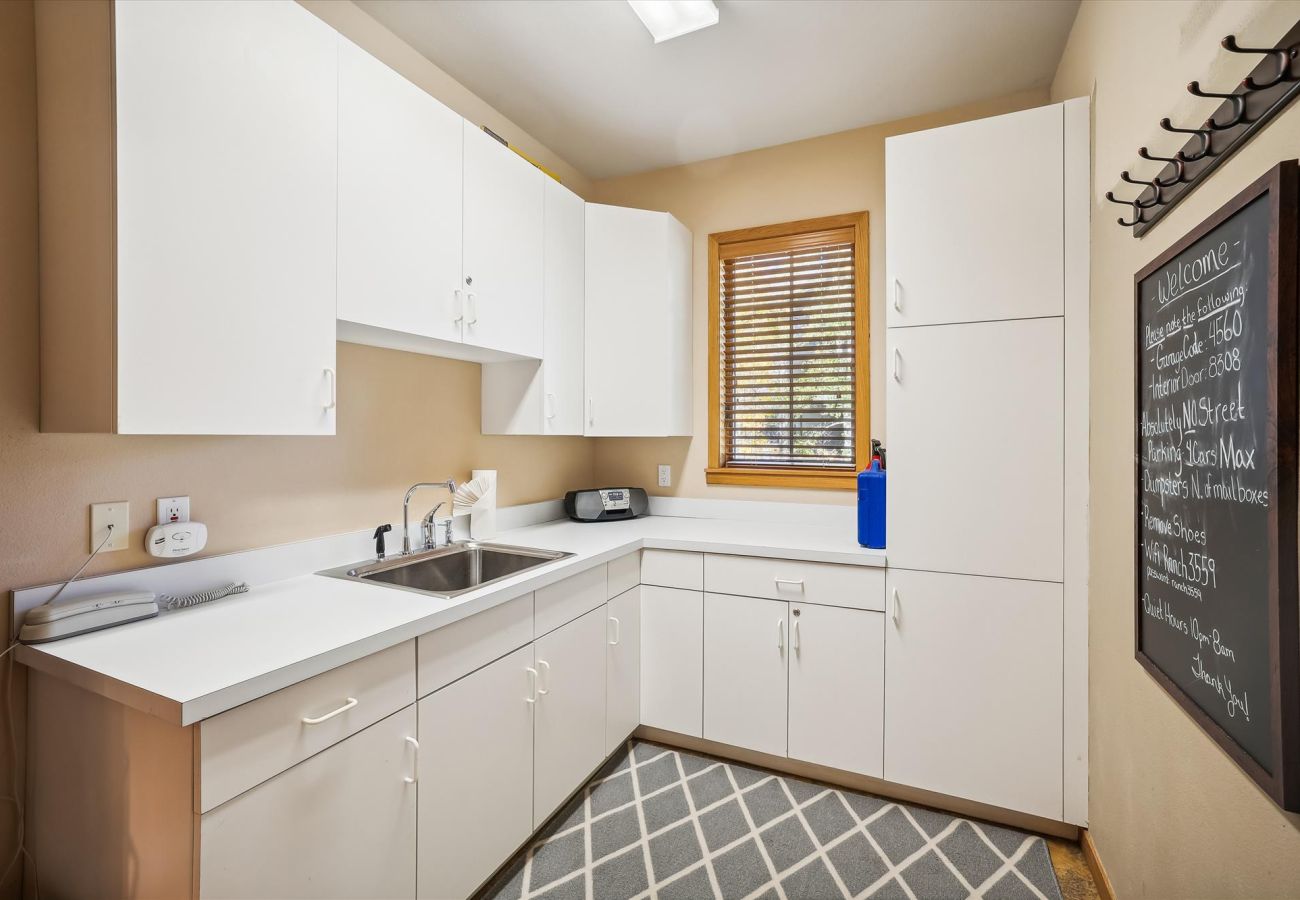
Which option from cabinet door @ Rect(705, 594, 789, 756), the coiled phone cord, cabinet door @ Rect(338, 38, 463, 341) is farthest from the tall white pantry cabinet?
the coiled phone cord

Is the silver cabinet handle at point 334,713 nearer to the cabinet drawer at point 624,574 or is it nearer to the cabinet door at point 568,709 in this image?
the cabinet door at point 568,709

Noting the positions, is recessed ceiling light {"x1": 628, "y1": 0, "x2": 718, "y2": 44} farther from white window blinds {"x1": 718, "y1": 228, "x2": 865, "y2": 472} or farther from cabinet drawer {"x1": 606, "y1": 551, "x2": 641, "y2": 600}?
cabinet drawer {"x1": 606, "y1": 551, "x2": 641, "y2": 600}

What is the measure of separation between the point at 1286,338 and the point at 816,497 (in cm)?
207

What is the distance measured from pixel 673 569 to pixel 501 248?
1.41 meters

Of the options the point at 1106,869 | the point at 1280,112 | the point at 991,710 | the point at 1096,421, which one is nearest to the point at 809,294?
the point at 1096,421

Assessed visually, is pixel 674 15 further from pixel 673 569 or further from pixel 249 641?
pixel 249 641

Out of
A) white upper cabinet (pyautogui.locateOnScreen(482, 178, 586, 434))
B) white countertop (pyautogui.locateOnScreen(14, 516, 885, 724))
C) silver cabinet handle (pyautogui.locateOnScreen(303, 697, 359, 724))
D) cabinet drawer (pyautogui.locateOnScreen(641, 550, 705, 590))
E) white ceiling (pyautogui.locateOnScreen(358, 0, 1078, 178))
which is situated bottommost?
silver cabinet handle (pyautogui.locateOnScreen(303, 697, 359, 724))

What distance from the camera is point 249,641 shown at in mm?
1230

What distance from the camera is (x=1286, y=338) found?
2.66ft

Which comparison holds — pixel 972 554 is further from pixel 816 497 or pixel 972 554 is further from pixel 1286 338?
pixel 1286 338

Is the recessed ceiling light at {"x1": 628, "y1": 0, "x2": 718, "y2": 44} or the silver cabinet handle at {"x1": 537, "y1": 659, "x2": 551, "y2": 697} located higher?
the recessed ceiling light at {"x1": 628, "y1": 0, "x2": 718, "y2": 44}

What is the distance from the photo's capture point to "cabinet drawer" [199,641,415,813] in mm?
1021

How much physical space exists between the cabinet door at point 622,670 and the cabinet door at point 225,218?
129 cm

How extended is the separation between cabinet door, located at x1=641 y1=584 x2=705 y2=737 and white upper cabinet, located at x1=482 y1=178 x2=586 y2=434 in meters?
0.85
